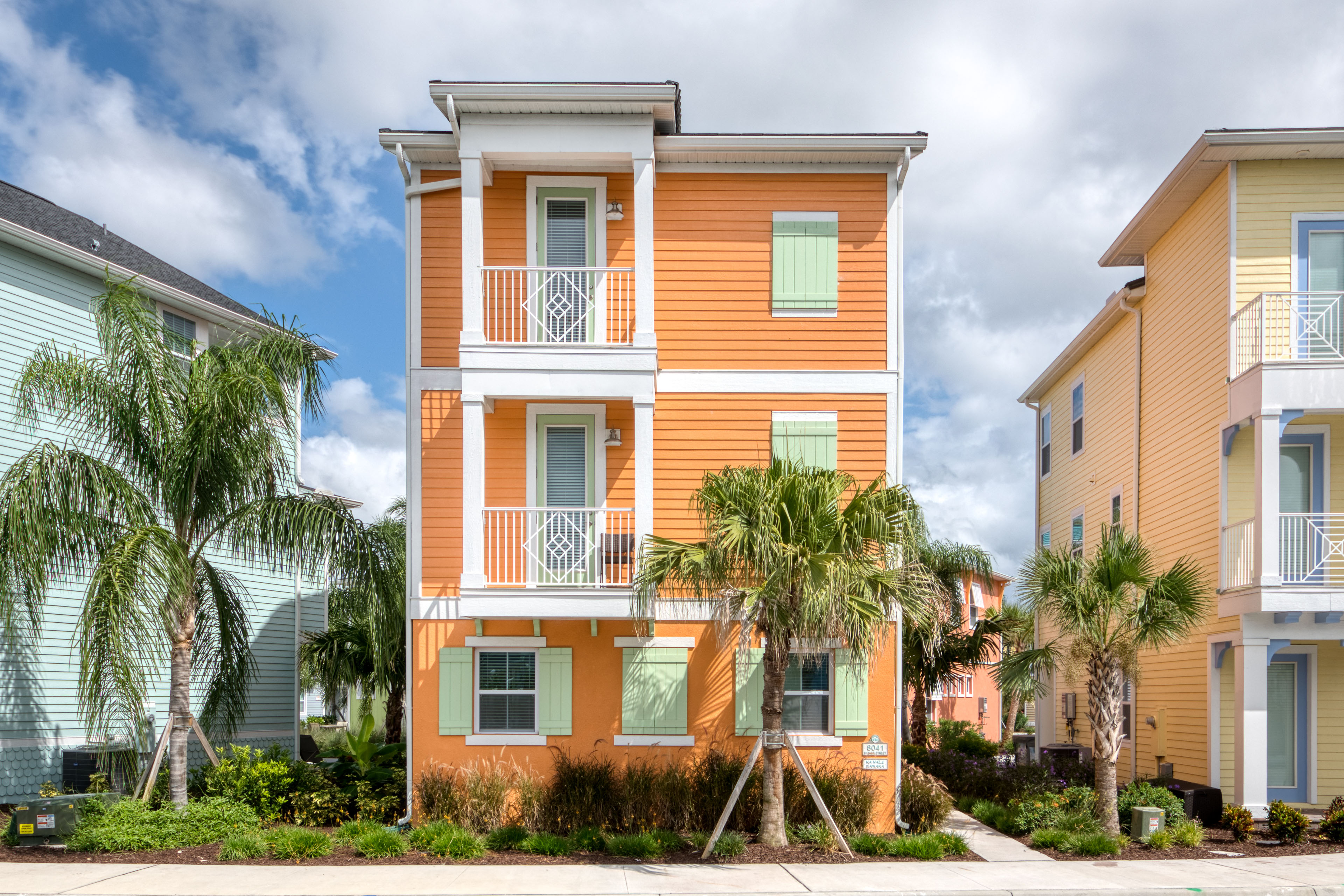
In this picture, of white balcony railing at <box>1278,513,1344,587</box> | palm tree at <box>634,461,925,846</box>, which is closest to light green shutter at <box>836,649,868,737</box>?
palm tree at <box>634,461,925,846</box>

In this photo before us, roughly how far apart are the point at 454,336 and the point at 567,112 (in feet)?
10.8

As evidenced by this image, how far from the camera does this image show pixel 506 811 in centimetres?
1346

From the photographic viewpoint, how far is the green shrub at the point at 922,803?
13.7m

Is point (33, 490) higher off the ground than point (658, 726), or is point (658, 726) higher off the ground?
point (33, 490)

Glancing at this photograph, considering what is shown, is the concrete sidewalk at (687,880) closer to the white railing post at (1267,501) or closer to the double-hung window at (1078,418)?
the white railing post at (1267,501)

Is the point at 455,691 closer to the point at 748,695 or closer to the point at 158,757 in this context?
the point at 158,757

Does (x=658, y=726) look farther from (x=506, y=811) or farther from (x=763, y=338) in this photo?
(x=763, y=338)

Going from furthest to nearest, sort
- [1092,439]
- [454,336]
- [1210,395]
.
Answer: [1092,439]
[1210,395]
[454,336]

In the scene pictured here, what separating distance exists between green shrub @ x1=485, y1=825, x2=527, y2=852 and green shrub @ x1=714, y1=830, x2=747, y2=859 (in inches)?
89.6

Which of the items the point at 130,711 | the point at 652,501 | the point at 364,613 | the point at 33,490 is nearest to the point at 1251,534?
the point at 652,501

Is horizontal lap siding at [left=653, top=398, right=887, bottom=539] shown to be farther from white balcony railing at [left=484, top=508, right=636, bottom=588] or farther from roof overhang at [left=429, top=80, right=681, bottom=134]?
roof overhang at [left=429, top=80, right=681, bottom=134]

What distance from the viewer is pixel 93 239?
18.5 m

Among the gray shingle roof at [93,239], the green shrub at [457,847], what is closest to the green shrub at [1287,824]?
the green shrub at [457,847]

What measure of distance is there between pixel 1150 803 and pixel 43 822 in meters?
13.2
